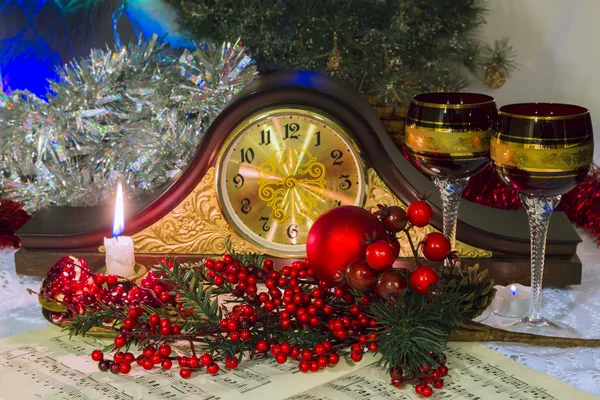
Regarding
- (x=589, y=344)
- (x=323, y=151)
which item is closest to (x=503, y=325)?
(x=589, y=344)

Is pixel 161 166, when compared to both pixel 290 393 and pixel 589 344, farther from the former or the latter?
pixel 589 344

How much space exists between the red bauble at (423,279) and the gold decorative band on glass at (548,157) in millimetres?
150

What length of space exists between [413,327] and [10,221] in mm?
913

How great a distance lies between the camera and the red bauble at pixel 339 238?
0.80m

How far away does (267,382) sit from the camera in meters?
0.75

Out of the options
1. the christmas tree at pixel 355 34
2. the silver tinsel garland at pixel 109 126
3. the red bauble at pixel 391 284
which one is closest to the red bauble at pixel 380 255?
the red bauble at pixel 391 284

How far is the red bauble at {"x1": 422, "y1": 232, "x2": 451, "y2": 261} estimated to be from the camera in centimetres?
76

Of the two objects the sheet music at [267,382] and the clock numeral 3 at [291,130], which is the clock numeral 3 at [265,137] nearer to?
the clock numeral 3 at [291,130]

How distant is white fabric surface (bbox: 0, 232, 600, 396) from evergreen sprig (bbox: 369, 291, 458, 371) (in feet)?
0.46

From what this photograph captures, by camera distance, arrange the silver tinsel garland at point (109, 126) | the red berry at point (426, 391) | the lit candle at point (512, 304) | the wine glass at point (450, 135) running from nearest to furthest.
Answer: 1. the red berry at point (426, 391)
2. the wine glass at point (450, 135)
3. the lit candle at point (512, 304)
4. the silver tinsel garland at point (109, 126)

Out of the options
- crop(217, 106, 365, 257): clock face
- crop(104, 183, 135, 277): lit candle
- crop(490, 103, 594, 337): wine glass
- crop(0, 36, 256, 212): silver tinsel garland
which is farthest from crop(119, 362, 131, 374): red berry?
crop(0, 36, 256, 212): silver tinsel garland

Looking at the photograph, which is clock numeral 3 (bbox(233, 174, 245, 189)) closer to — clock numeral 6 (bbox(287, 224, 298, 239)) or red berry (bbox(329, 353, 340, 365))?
clock numeral 6 (bbox(287, 224, 298, 239))

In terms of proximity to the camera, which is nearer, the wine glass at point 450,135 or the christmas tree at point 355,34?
the wine glass at point 450,135

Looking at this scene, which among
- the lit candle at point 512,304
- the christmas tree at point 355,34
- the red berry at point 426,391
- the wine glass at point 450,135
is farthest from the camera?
the christmas tree at point 355,34
